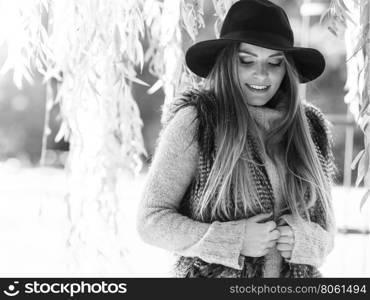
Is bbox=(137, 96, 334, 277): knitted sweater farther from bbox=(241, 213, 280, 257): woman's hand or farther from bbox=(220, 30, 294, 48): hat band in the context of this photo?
bbox=(220, 30, 294, 48): hat band

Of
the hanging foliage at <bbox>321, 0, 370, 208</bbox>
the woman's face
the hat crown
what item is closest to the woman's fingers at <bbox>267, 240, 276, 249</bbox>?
the hanging foliage at <bbox>321, 0, 370, 208</bbox>

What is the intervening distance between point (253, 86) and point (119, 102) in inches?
28.2

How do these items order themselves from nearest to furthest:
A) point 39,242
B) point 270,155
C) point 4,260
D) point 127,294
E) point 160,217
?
point 160,217 → point 270,155 → point 127,294 → point 4,260 → point 39,242

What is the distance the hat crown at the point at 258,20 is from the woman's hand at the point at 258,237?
38cm

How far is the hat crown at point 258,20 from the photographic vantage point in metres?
1.29

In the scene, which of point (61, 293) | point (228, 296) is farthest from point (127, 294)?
point (228, 296)

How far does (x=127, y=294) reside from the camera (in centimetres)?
145

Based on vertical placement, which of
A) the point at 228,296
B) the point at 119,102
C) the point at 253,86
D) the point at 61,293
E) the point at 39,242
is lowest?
the point at 39,242

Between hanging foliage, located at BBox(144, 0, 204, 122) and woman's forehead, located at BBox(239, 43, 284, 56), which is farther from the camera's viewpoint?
hanging foliage, located at BBox(144, 0, 204, 122)

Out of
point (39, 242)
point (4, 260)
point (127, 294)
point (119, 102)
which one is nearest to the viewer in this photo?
point (127, 294)

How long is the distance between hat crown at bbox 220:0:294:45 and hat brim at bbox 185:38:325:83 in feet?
0.11

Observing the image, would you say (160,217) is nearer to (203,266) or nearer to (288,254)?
(203,266)

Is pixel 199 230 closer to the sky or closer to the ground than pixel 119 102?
closer to the ground

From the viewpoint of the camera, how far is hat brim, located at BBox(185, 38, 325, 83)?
128 centimetres
